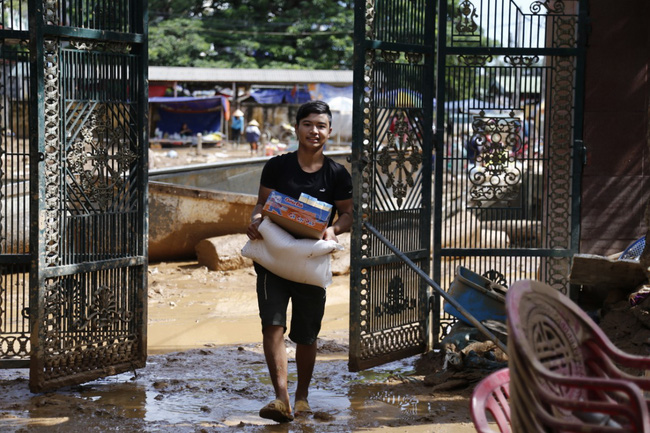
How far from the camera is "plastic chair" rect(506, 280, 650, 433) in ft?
8.19

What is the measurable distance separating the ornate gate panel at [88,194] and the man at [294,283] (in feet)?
4.35

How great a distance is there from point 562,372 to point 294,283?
110 inches

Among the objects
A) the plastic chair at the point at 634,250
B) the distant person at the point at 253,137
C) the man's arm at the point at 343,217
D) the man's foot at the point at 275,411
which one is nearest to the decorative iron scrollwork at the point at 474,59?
the plastic chair at the point at 634,250

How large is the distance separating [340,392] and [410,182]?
5.59 feet

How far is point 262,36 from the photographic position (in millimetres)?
38656

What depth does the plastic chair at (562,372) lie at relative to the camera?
2.50m

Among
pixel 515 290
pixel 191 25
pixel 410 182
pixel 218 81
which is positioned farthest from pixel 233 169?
pixel 191 25

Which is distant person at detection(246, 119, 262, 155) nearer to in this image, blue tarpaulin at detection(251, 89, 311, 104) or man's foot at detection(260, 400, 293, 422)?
blue tarpaulin at detection(251, 89, 311, 104)

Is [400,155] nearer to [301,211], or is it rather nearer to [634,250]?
[301,211]

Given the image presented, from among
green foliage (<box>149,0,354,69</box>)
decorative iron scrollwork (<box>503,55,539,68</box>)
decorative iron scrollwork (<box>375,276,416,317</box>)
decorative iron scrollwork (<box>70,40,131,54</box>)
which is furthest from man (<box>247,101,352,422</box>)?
green foliage (<box>149,0,354,69</box>)

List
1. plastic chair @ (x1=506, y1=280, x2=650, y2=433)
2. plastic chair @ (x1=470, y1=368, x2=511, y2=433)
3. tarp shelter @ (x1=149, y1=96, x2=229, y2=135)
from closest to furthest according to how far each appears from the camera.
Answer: plastic chair @ (x1=506, y1=280, x2=650, y2=433) → plastic chair @ (x1=470, y1=368, x2=511, y2=433) → tarp shelter @ (x1=149, y1=96, x2=229, y2=135)

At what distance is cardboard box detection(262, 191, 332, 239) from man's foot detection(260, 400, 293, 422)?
40.7 inches

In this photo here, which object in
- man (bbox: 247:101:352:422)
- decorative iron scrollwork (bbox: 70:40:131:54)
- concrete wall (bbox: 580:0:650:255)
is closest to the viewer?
man (bbox: 247:101:352:422)

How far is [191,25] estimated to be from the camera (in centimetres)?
3797
